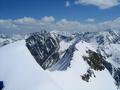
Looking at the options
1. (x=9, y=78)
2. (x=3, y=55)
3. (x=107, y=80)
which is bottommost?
(x=107, y=80)

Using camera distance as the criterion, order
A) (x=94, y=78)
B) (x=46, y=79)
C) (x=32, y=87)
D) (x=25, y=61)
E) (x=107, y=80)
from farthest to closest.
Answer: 1. (x=107, y=80)
2. (x=94, y=78)
3. (x=25, y=61)
4. (x=46, y=79)
5. (x=32, y=87)

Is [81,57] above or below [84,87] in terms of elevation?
above

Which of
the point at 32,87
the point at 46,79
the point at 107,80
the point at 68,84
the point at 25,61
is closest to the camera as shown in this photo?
the point at 32,87

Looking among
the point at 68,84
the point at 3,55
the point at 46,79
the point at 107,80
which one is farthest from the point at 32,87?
the point at 107,80

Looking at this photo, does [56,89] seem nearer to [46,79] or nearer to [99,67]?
[46,79]

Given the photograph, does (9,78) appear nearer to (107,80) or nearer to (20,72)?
(20,72)

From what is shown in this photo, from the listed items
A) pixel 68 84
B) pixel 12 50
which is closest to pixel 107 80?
pixel 68 84

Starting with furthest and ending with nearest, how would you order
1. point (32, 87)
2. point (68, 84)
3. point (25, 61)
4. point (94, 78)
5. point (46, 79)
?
point (94, 78), point (68, 84), point (25, 61), point (46, 79), point (32, 87)

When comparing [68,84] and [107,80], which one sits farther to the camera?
[107,80]

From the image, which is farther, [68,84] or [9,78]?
[68,84]
